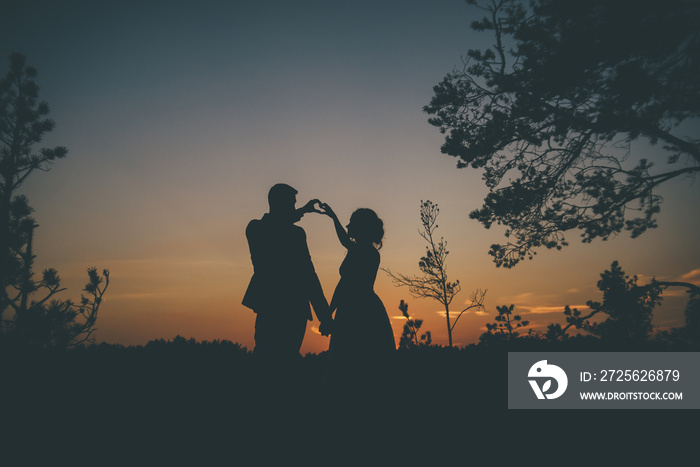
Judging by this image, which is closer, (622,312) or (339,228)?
(339,228)

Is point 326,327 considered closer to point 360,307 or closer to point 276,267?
point 360,307

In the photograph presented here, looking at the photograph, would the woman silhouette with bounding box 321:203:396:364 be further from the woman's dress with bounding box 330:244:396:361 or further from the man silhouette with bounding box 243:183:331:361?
the man silhouette with bounding box 243:183:331:361

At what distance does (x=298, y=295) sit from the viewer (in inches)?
203

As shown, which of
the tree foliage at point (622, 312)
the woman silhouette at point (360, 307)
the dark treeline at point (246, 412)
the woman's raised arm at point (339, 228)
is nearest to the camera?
the dark treeline at point (246, 412)

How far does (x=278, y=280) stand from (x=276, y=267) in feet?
0.54

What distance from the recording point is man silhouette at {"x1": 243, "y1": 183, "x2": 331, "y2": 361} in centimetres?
500

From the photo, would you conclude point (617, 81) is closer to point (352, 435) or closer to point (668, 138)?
point (668, 138)

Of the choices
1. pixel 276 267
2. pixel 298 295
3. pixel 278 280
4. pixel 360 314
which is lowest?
pixel 360 314

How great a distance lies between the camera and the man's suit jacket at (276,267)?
504cm

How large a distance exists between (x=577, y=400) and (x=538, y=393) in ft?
2.07

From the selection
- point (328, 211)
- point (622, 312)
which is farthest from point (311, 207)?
point (622, 312)

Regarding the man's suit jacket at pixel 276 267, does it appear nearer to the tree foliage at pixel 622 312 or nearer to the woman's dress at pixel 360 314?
the woman's dress at pixel 360 314

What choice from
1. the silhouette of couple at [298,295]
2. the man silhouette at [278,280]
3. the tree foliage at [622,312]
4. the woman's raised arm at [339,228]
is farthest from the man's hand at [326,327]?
the tree foliage at [622,312]

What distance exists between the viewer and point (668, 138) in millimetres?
10344
